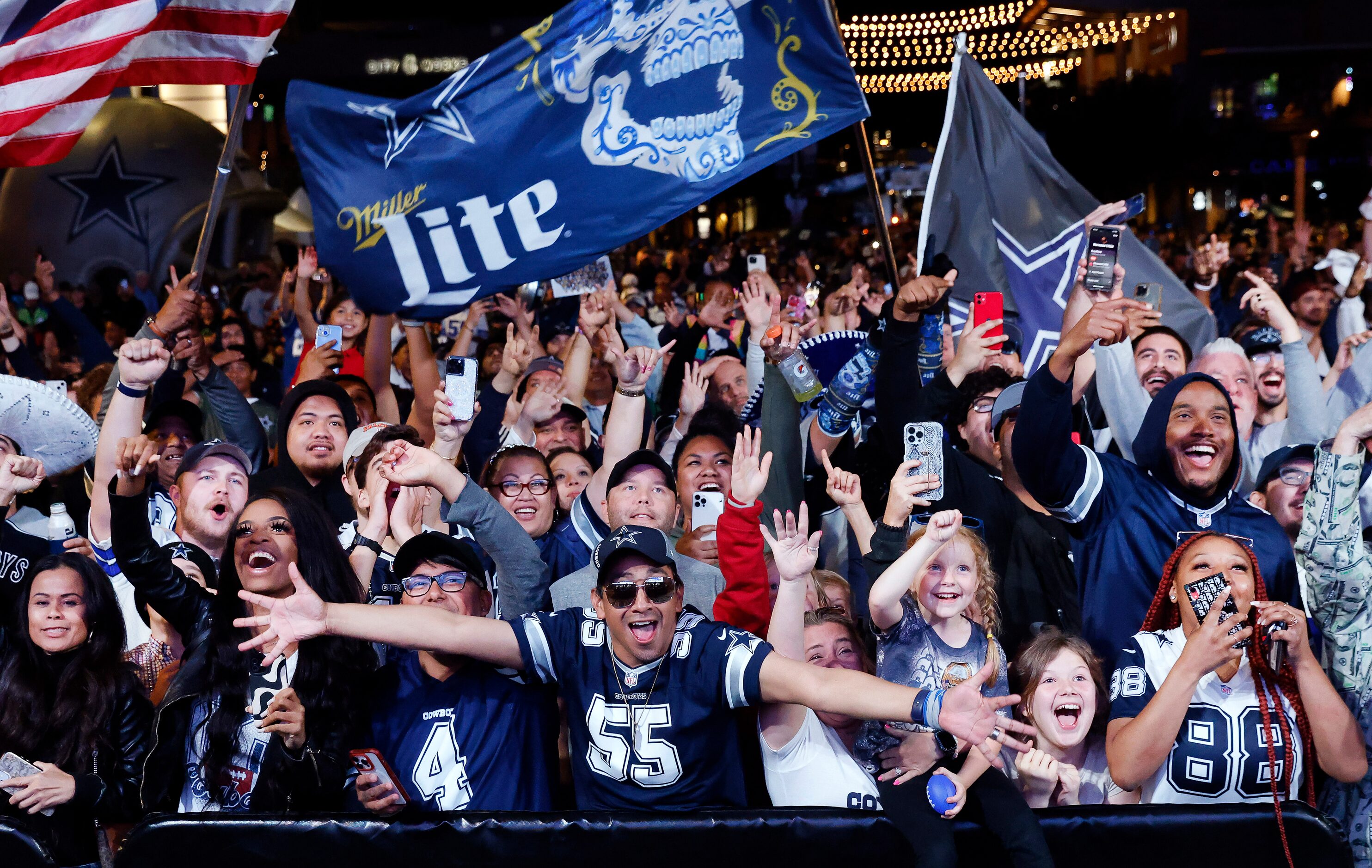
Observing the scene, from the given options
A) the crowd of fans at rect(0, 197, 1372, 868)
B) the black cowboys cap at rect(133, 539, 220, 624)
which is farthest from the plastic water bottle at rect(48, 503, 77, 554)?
the black cowboys cap at rect(133, 539, 220, 624)

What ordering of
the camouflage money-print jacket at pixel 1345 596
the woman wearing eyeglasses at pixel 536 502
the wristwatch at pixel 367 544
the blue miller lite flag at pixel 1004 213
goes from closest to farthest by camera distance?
the camouflage money-print jacket at pixel 1345 596, the wristwatch at pixel 367 544, the woman wearing eyeglasses at pixel 536 502, the blue miller lite flag at pixel 1004 213

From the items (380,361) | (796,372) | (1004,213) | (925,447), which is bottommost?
(925,447)

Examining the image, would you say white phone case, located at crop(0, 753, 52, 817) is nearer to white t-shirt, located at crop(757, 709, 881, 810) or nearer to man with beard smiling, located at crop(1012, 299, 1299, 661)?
white t-shirt, located at crop(757, 709, 881, 810)

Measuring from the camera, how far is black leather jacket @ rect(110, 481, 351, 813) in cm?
399

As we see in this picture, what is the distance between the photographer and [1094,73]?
5684 cm

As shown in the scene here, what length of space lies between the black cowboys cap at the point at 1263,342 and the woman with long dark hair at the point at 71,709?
5.29 meters

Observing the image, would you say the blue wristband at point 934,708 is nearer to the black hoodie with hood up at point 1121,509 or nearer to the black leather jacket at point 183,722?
the black hoodie with hood up at point 1121,509

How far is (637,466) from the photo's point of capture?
5.15 metres

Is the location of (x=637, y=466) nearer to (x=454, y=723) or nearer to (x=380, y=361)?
(x=454, y=723)

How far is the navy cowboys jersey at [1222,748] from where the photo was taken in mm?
3920

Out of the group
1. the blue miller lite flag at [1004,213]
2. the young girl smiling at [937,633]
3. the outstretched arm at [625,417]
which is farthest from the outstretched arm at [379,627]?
the blue miller lite flag at [1004,213]

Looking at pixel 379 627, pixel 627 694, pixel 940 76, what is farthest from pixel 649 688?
pixel 940 76

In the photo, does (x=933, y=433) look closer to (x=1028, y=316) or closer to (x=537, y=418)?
(x=537, y=418)

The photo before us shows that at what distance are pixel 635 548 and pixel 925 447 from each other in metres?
1.16
